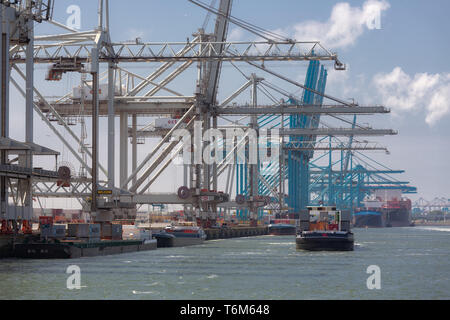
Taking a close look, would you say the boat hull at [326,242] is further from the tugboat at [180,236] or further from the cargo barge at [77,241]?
the tugboat at [180,236]

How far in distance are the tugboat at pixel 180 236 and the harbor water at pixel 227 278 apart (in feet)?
70.3

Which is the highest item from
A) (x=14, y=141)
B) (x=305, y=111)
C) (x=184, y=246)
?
(x=305, y=111)

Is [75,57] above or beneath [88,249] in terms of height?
above

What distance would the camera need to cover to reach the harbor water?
3491 centimetres

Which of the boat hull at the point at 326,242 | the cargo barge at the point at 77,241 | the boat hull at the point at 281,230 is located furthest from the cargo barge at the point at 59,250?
the boat hull at the point at 281,230

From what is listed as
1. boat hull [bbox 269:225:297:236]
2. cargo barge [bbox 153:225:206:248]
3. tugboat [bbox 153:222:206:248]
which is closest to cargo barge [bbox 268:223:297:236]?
boat hull [bbox 269:225:297:236]

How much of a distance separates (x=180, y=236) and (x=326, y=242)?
68.1ft

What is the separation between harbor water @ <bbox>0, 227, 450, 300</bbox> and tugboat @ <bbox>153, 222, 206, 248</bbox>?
2143cm

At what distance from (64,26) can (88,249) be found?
29066 millimetres

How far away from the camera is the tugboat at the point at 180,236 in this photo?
80.6m

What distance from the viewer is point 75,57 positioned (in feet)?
241

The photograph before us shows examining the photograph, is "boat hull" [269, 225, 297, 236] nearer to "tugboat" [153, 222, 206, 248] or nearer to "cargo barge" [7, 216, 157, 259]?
"tugboat" [153, 222, 206, 248]
